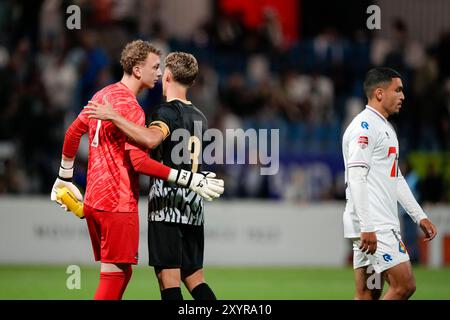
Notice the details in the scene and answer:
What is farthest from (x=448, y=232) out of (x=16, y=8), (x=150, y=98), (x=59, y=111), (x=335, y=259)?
(x=16, y=8)

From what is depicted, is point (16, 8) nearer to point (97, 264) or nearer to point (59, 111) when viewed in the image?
point (59, 111)

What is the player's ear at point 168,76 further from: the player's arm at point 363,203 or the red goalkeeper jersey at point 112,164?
the player's arm at point 363,203

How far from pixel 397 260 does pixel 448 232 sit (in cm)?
977

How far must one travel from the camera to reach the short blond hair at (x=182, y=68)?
6.84 m

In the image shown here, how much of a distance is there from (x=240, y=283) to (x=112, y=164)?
639cm

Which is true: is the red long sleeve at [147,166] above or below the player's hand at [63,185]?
above

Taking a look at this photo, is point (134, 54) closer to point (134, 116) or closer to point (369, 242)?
point (134, 116)

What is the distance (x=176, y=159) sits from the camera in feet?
22.3

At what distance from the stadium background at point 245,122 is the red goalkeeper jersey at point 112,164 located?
6231 mm

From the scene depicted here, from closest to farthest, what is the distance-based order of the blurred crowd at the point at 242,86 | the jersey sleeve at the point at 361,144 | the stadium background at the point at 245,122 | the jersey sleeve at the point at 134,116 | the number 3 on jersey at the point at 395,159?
the jersey sleeve at the point at 134,116
the jersey sleeve at the point at 361,144
the number 3 on jersey at the point at 395,159
the stadium background at the point at 245,122
the blurred crowd at the point at 242,86

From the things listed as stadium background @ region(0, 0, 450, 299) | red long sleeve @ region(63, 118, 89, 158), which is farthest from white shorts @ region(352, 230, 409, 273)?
stadium background @ region(0, 0, 450, 299)

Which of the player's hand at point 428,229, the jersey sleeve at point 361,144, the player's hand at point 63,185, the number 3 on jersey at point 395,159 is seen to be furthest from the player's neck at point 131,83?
the player's hand at point 428,229

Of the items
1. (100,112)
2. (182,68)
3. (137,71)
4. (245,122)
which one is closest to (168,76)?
(182,68)

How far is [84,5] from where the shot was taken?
18.2 meters
